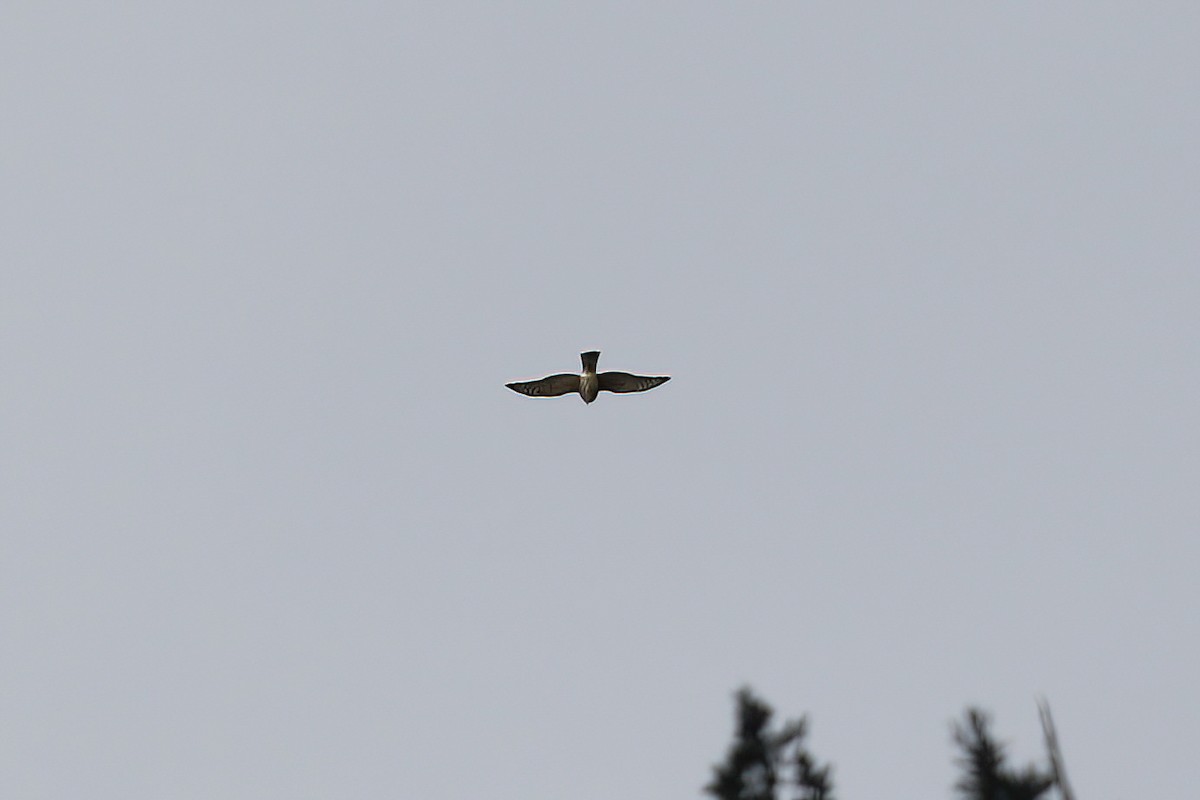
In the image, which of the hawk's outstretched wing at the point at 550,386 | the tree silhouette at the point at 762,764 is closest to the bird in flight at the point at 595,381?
the hawk's outstretched wing at the point at 550,386

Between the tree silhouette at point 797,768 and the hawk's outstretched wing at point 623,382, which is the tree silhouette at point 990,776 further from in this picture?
the hawk's outstretched wing at point 623,382

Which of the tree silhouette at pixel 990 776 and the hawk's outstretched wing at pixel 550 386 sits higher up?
the hawk's outstretched wing at pixel 550 386

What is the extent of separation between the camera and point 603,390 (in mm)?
29359

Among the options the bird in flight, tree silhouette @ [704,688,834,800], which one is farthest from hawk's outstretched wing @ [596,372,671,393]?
tree silhouette @ [704,688,834,800]

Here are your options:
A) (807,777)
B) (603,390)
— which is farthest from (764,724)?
(603,390)

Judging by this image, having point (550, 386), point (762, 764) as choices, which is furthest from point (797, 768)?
point (550, 386)

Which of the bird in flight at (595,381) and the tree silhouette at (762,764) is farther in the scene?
the tree silhouette at (762,764)

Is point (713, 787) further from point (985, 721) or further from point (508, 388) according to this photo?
point (508, 388)

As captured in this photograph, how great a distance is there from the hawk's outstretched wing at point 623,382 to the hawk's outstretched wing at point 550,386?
61 centimetres

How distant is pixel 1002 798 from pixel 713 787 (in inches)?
367

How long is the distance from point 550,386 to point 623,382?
65.4 inches

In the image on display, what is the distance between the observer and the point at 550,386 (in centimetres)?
2991

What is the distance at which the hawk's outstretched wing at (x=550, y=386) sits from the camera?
29656 mm

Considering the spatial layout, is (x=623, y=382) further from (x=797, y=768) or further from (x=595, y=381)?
(x=797, y=768)
